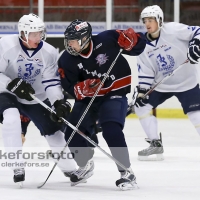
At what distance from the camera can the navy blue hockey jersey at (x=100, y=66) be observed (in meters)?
4.10

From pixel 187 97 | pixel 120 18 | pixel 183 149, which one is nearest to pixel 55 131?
pixel 187 97

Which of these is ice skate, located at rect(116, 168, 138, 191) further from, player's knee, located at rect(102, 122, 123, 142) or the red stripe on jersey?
the red stripe on jersey

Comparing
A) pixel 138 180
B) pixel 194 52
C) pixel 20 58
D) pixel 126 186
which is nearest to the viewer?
pixel 126 186

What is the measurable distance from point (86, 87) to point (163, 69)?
1.53m

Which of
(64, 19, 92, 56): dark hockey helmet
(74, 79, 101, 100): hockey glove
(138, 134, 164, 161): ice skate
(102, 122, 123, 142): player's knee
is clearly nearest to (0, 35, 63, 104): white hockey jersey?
(74, 79, 101, 100): hockey glove

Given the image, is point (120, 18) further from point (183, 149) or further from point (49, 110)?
point (49, 110)

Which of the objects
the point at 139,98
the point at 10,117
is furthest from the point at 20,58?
the point at 139,98

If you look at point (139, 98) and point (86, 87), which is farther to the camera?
→ point (139, 98)

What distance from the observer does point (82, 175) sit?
423 cm

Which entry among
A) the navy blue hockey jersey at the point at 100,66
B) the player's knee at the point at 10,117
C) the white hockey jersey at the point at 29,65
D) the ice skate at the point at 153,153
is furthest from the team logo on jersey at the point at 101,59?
the ice skate at the point at 153,153

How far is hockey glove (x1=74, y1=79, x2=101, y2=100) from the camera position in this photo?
4.07 meters

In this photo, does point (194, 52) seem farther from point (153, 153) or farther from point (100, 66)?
point (100, 66)

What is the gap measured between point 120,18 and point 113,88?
5.31 meters

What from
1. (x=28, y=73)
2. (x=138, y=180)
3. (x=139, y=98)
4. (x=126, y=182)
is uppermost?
(x=28, y=73)
